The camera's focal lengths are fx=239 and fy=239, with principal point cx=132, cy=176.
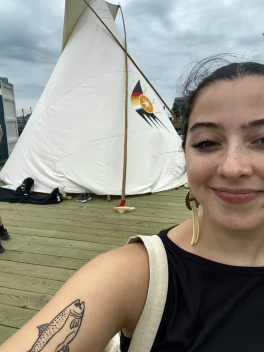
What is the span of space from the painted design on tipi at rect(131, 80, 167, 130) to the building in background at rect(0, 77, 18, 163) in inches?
154

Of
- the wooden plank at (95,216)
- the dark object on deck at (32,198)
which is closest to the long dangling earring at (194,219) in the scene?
the wooden plank at (95,216)

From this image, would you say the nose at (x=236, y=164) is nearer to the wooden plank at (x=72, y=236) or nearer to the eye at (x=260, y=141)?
the eye at (x=260, y=141)

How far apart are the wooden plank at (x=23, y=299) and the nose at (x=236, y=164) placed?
1.70 m

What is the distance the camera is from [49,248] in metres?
2.55

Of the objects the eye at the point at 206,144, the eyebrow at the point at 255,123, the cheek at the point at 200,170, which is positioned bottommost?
the cheek at the point at 200,170

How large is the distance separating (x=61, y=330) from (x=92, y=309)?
9cm

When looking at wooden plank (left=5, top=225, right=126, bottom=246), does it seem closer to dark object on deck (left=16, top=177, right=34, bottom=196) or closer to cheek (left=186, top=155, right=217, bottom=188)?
dark object on deck (left=16, top=177, right=34, bottom=196)

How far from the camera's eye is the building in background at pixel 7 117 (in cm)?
634

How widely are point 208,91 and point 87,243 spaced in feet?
7.38

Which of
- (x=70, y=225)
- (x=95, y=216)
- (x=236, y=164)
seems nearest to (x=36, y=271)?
(x=70, y=225)

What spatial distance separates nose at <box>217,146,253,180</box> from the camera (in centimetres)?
68

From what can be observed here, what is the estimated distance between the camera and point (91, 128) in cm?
411

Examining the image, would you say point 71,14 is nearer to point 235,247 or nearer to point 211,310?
point 235,247

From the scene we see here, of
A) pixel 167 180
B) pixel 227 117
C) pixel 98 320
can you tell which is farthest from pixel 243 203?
pixel 167 180
